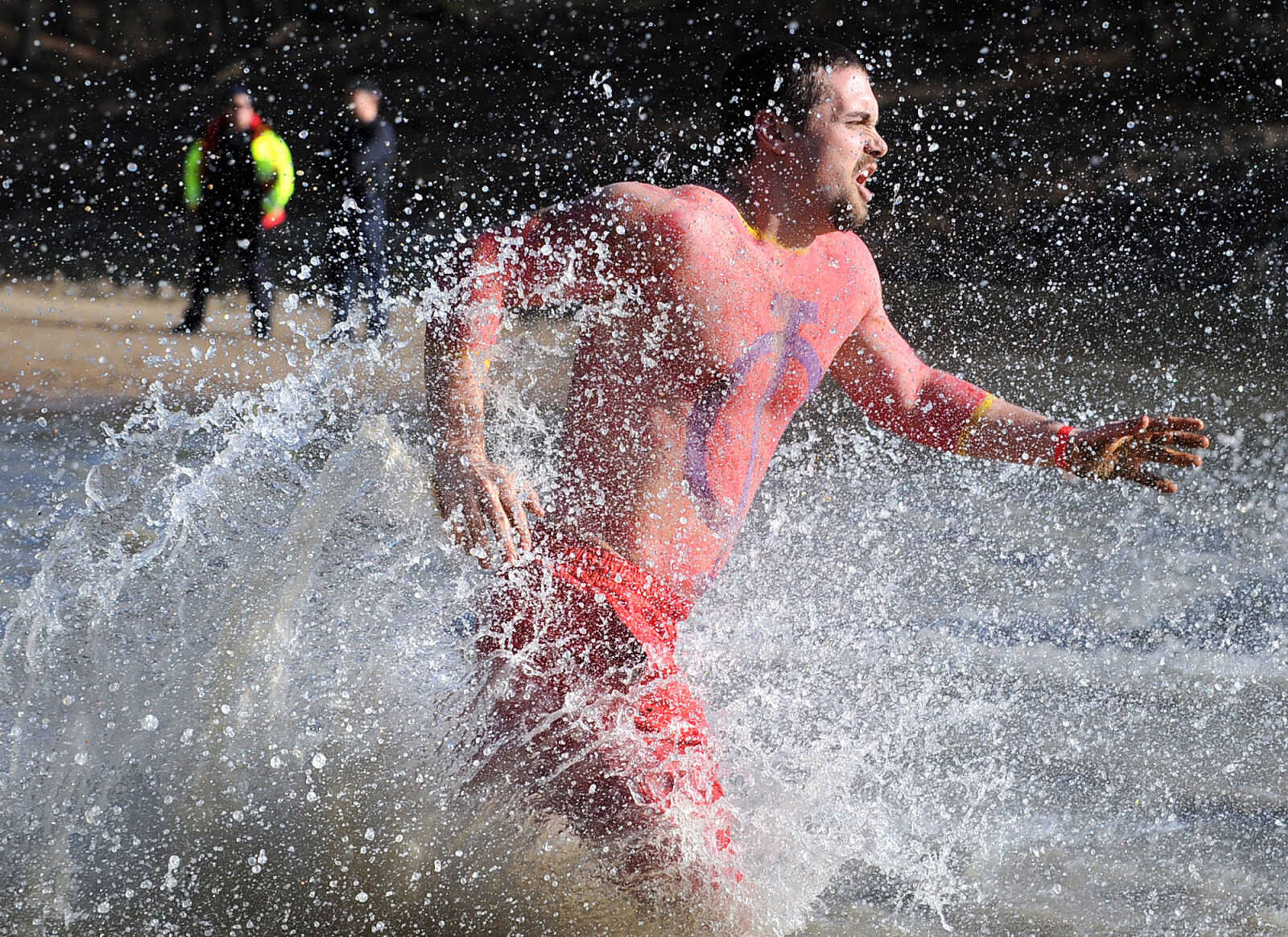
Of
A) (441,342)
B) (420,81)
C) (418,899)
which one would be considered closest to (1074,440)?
(441,342)

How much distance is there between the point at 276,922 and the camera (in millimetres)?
2248

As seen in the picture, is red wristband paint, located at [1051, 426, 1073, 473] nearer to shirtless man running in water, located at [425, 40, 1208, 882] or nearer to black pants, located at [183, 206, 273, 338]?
shirtless man running in water, located at [425, 40, 1208, 882]

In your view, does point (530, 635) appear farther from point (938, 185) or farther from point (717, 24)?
point (717, 24)

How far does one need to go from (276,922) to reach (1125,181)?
9.26 metres

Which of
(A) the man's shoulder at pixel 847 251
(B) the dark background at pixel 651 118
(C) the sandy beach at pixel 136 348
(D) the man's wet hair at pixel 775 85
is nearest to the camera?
(D) the man's wet hair at pixel 775 85

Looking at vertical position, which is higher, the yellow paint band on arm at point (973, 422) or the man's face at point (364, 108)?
the man's face at point (364, 108)

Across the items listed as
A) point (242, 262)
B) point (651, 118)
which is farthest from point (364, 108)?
point (651, 118)

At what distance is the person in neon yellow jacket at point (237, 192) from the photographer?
351 inches

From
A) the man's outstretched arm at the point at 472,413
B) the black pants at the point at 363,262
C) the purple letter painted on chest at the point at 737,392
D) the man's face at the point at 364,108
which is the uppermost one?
the man's face at the point at 364,108

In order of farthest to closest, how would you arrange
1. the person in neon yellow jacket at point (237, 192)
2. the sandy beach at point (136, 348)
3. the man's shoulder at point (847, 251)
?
the person in neon yellow jacket at point (237, 192)
the sandy beach at point (136, 348)
the man's shoulder at point (847, 251)

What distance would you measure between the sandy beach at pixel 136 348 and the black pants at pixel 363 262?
0.96 ft

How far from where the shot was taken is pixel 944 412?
8.68 ft

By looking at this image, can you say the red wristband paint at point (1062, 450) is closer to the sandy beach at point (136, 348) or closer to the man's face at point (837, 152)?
the man's face at point (837, 152)

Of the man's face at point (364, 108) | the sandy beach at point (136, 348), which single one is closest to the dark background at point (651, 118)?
the sandy beach at point (136, 348)
